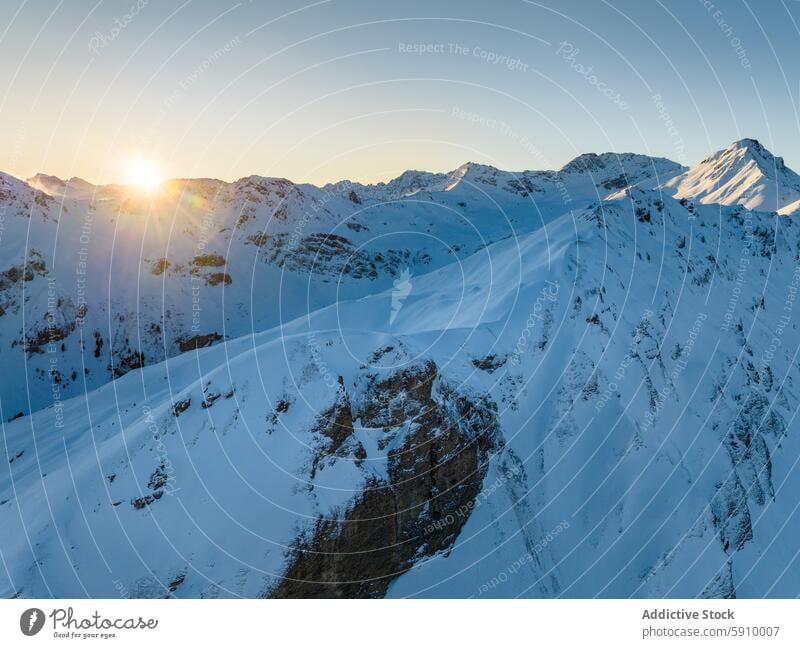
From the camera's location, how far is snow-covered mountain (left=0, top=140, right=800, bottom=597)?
32.6 m

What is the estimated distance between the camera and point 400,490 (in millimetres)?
35844

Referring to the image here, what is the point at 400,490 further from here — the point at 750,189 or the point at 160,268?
the point at 750,189

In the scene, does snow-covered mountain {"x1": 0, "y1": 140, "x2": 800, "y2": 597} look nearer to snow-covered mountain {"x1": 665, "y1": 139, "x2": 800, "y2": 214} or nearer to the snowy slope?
the snowy slope

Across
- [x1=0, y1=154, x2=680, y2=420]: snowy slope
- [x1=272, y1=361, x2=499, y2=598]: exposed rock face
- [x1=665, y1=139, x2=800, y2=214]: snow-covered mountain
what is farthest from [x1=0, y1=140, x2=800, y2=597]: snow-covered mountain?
[x1=665, y1=139, x2=800, y2=214]: snow-covered mountain

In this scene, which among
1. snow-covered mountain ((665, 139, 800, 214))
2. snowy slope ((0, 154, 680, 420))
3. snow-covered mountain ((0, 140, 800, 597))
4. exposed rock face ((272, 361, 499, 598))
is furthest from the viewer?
snow-covered mountain ((665, 139, 800, 214))

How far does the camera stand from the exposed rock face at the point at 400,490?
32500 mm

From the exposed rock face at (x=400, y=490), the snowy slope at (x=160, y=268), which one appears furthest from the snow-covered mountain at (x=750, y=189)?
the exposed rock face at (x=400, y=490)

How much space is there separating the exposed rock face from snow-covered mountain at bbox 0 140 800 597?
6.5 inches

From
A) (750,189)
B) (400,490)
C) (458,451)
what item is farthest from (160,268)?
(750,189)

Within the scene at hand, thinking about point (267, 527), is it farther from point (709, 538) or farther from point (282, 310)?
point (282, 310)

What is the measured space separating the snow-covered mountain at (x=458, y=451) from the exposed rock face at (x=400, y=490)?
166 mm

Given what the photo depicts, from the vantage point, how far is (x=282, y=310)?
127 m

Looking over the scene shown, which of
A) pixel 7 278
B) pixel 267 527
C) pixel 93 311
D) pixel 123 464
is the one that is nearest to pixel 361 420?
pixel 267 527

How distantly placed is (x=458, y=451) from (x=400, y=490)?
6120mm
